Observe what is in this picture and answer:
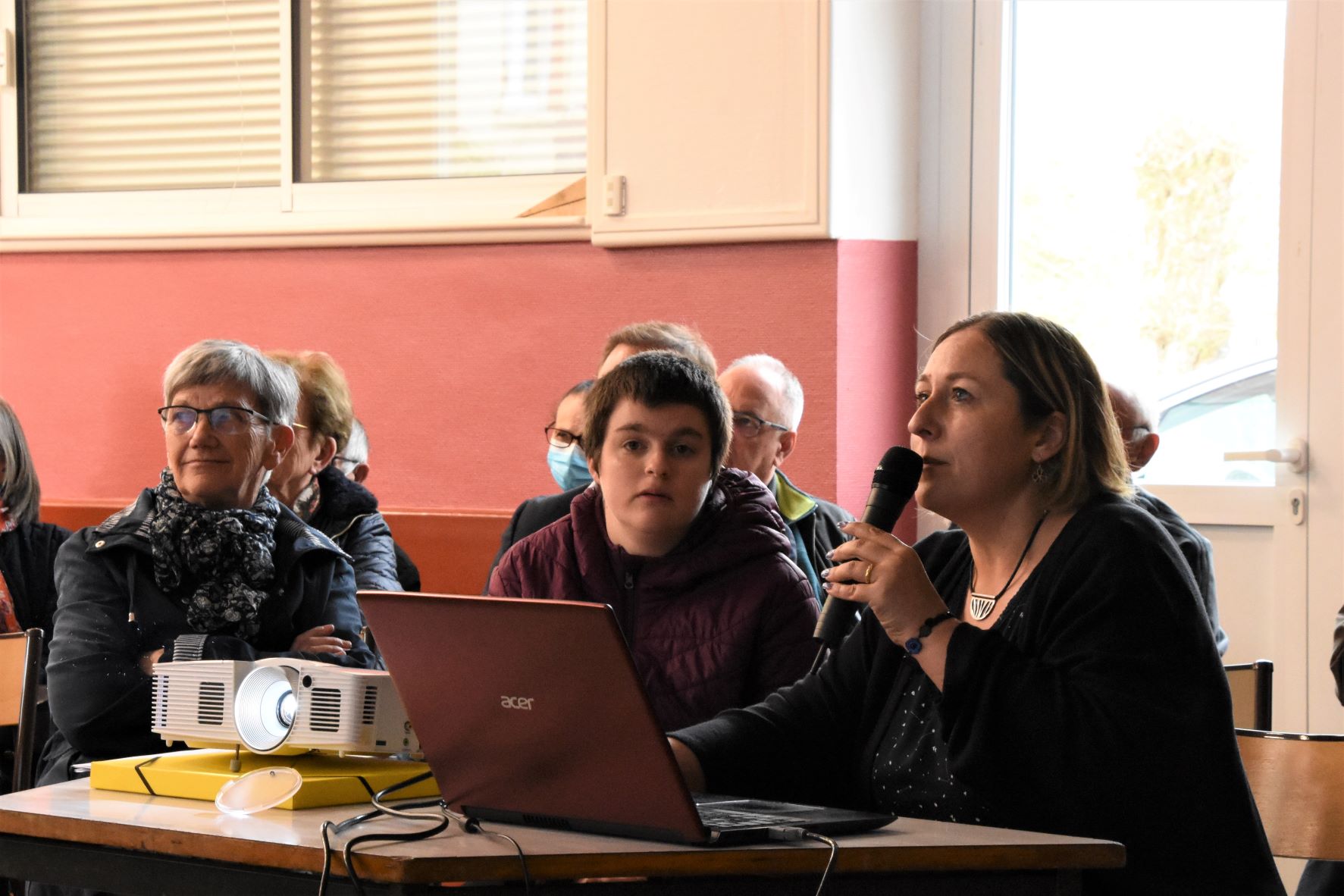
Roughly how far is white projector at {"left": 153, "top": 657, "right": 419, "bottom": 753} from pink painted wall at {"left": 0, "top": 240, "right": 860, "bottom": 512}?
230cm

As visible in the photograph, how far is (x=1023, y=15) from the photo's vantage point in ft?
13.7

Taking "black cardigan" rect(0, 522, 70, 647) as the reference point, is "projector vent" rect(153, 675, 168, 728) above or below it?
above

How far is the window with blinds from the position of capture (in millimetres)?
4523

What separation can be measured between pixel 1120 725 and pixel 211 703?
3.39ft

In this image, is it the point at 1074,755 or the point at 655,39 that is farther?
the point at 655,39

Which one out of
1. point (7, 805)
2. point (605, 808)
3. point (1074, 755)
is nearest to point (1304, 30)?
point (1074, 755)

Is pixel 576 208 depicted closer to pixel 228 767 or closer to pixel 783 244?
pixel 783 244

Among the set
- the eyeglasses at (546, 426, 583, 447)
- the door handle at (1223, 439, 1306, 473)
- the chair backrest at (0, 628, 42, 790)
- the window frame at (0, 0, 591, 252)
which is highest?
the window frame at (0, 0, 591, 252)

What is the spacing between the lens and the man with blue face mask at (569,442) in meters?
3.63

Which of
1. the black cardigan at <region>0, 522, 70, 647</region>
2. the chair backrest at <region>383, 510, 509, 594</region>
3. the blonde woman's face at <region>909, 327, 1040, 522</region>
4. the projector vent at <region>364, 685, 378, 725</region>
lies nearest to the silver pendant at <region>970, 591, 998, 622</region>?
the blonde woman's face at <region>909, 327, 1040, 522</region>

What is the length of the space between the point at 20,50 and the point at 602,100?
218 centimetres

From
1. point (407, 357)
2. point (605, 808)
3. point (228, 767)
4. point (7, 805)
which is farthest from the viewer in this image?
point (407, 357)

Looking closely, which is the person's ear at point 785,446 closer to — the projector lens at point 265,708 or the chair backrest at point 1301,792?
the chair backrest at point 1301,792

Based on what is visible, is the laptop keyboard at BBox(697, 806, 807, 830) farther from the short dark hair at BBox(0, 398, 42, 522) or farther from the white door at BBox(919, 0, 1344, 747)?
the short dark hair at BBox(0, 398, 42, 522)
